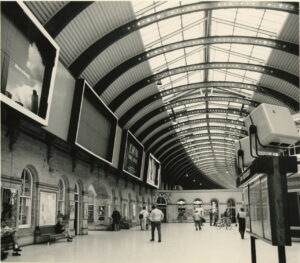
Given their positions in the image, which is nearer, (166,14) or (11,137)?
(11,137)

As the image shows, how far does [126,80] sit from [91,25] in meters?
6.99

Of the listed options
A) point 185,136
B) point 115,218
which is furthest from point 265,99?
point 185,136

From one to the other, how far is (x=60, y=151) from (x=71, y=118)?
2828 mm

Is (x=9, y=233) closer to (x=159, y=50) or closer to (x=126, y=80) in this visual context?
(x=159, y=50)

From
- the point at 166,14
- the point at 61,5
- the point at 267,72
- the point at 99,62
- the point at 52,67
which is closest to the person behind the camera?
the point at 52,67

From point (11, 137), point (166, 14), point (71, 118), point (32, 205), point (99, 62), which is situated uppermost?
point (166, 14)

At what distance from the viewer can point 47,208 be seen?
15914 millimetres

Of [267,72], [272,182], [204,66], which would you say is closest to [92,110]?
[204,66]

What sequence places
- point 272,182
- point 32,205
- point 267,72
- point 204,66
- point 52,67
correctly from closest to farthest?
1. point 272,182
2. point 52,67
3. point 32,205
4. point 267,72
5. point 204,66

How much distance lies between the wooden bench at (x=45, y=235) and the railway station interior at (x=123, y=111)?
0.19 ft

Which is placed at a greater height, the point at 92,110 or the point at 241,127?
the point at 241,127

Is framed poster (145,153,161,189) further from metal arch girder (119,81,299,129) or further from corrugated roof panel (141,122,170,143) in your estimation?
metal arch girder (119,81,299,129)

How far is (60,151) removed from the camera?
58.1 ft

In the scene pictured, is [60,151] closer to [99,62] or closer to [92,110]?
[92,110]
